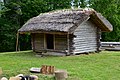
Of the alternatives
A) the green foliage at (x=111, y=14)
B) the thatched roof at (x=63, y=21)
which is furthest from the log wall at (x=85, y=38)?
the green foliage at (x=111, y=14)

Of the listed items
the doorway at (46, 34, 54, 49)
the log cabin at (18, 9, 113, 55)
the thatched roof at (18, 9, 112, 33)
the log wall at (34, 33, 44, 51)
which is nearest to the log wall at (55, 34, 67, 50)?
the log cabin at (18, 9, 113, 55)

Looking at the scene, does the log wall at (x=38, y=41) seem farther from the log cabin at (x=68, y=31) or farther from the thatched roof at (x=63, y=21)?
the thatched roof at (x=63, y=21)

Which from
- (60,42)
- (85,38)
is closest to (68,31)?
(60,42)

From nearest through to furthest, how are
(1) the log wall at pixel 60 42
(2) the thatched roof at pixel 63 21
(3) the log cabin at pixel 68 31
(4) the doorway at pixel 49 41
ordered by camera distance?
1. (2) the thatched roof at pixel 63 21
2. (3) the log cabin at pixel 68 31
3. (1) the log wall at pixel 60 42
4. (4) the doorway at pixel 49 41

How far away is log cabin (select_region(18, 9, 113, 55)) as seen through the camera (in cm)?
2010

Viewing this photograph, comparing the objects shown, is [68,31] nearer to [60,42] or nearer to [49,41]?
[60,42]

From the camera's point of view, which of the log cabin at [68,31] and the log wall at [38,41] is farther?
the log wall at [38,41]

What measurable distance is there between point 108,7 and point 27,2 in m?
9.25

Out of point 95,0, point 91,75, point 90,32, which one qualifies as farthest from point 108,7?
point 91,75

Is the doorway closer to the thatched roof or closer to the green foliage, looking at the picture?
the thatched roof

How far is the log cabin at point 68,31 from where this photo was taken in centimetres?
2010

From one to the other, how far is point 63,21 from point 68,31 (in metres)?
1.43

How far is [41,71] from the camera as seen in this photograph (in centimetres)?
1236

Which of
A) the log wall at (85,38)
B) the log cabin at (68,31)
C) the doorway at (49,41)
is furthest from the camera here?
the doorway at (49,41)
